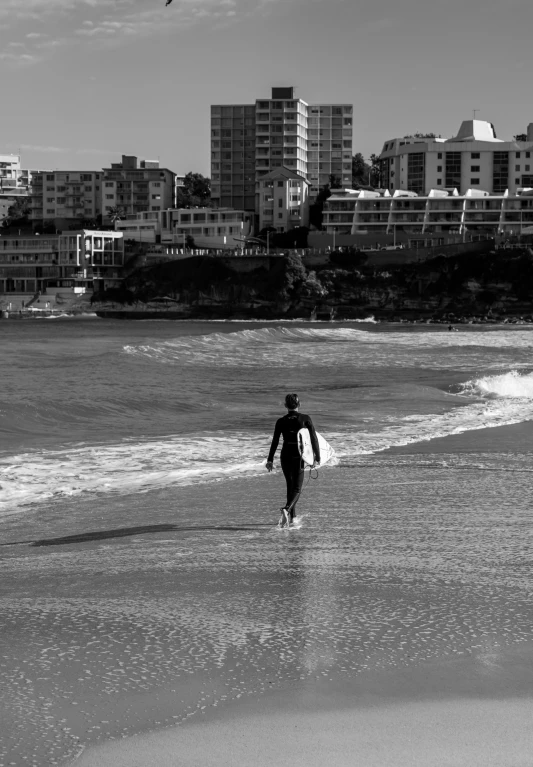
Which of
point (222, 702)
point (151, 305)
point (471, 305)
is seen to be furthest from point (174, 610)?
point (151, 305)

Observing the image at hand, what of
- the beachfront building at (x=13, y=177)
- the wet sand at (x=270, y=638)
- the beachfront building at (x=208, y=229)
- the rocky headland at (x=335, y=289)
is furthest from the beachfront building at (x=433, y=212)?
the wet sand at (x=270, y=638)

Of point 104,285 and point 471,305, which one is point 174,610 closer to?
point 471,305

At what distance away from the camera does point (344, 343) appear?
54.5m

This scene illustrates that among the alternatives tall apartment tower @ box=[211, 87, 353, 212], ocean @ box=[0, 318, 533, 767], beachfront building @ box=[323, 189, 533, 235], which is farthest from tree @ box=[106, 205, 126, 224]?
ocean @ box=[0, 318, 533, 767]

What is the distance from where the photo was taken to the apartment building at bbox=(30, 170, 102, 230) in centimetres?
13850

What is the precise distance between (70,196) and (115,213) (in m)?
14.0

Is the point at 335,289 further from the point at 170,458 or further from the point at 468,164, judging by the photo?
the point at 170,458

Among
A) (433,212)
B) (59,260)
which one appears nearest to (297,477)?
(433,212)

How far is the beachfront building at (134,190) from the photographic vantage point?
434 feet

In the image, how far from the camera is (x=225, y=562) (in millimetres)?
8273

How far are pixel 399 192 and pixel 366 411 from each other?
9854 cm

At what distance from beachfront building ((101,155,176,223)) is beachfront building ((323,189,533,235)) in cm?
2935

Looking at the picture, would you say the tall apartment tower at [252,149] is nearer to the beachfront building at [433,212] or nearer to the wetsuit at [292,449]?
the beachfront building at [433,212]

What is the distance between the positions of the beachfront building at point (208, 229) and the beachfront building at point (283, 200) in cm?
324
